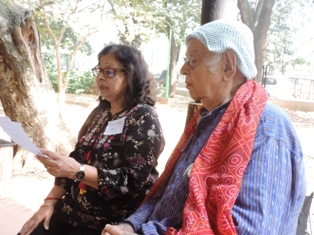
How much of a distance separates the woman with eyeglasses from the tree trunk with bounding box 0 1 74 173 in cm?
276

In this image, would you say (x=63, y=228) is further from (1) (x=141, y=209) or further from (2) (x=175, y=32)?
(2) (x=175, y=32)

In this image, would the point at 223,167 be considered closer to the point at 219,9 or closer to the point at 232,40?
the point at 232,40

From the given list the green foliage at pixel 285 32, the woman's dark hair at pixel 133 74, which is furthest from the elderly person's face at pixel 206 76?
the green foliage at pixel 285 32

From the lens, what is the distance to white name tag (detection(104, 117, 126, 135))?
1.83 meters

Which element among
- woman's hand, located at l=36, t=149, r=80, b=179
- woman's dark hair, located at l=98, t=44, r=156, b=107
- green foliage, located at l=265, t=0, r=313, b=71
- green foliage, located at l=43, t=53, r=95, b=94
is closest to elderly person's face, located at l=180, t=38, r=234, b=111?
woman's dark hair, located at l=98, t=44, r=156, b=107

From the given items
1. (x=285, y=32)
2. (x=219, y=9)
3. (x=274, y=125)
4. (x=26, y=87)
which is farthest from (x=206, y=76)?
(x=285, y=32)

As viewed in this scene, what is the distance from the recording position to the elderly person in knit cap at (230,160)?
1134 millimetres

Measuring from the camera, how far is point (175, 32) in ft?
41.4

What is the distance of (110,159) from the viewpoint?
1.79m

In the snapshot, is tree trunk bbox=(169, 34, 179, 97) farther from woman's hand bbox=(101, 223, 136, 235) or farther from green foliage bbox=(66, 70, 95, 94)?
woman's hand bbox=(101, 223, 136, 235)

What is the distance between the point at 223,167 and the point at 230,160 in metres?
0.04

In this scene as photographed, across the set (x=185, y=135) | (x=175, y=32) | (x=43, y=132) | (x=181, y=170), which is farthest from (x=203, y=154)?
(x=175, y=32)

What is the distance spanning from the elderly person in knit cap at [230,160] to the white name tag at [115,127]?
454 millimetres

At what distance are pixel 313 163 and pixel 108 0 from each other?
540 cm
